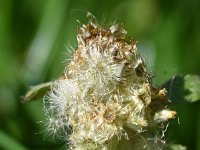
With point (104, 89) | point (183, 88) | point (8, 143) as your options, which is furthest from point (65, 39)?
point (104, 89)

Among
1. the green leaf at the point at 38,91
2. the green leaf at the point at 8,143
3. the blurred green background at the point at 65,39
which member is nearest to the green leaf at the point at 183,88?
the green leaf at the point at 38,91

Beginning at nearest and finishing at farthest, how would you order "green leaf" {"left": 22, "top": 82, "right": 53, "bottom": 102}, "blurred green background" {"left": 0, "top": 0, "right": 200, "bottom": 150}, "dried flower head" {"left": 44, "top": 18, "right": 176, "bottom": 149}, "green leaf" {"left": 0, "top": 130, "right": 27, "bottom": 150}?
"dried flower head" {"left": 44, "top": 18, "right": 176, "bottom": 149}, "green leaf" {"left": 22, "top": 82, "right": 53, "bottom": 102}, "green leaf" {"left": 0, "top": 130, "right": 27, "bottom": 150}, "blurred green background" {"left": 0, "top": 0, "right": 200, "bottom": 150}

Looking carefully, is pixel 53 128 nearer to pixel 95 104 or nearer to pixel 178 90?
pixel 95 104

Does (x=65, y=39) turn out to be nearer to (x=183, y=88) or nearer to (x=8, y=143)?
(x=8, y=143)

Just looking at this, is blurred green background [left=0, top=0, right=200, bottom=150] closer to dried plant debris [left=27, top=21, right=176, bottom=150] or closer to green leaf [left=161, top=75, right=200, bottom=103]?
green leaf [left=161, top=75, right=200, bottom=103]

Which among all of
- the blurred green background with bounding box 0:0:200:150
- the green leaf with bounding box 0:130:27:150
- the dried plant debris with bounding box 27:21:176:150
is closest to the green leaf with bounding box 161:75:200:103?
the dried plant debris with bounding box 27:21:176:150

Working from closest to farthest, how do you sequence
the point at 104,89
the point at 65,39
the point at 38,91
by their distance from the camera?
the point at 104,89
the point at 38,91
the point at 65,39

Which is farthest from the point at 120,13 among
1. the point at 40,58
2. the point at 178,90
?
the point at 178,90
